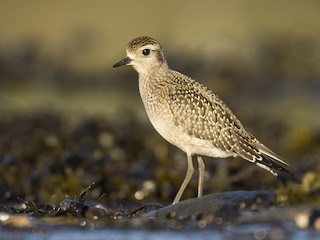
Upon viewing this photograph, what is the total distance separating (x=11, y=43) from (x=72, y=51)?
1427 millimetres

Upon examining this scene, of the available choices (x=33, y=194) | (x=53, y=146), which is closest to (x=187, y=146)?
(x=33, y=194)

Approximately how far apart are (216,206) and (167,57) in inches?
496

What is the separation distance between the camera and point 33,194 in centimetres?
946

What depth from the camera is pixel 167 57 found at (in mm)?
19469

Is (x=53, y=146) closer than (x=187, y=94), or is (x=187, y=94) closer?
(x=187, y=94)

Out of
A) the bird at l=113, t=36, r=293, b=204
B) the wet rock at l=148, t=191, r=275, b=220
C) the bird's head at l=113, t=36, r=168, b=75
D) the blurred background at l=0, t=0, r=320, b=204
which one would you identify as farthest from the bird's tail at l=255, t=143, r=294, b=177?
the blurred background at l=0, t=0, r=320, b=204

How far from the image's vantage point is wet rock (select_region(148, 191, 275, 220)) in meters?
6.96

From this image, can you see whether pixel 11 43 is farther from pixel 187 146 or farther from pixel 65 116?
pixel 187 146

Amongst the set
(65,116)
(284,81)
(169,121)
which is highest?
(169,121)

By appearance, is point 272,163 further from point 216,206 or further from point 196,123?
point 216,206

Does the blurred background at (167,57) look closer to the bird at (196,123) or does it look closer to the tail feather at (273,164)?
the bird at (196,123)

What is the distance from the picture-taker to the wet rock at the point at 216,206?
6.96 m

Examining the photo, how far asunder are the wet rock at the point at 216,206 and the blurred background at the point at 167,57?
4.61 metres

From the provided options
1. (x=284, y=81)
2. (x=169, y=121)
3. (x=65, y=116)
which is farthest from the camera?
(x=284, y=81)
